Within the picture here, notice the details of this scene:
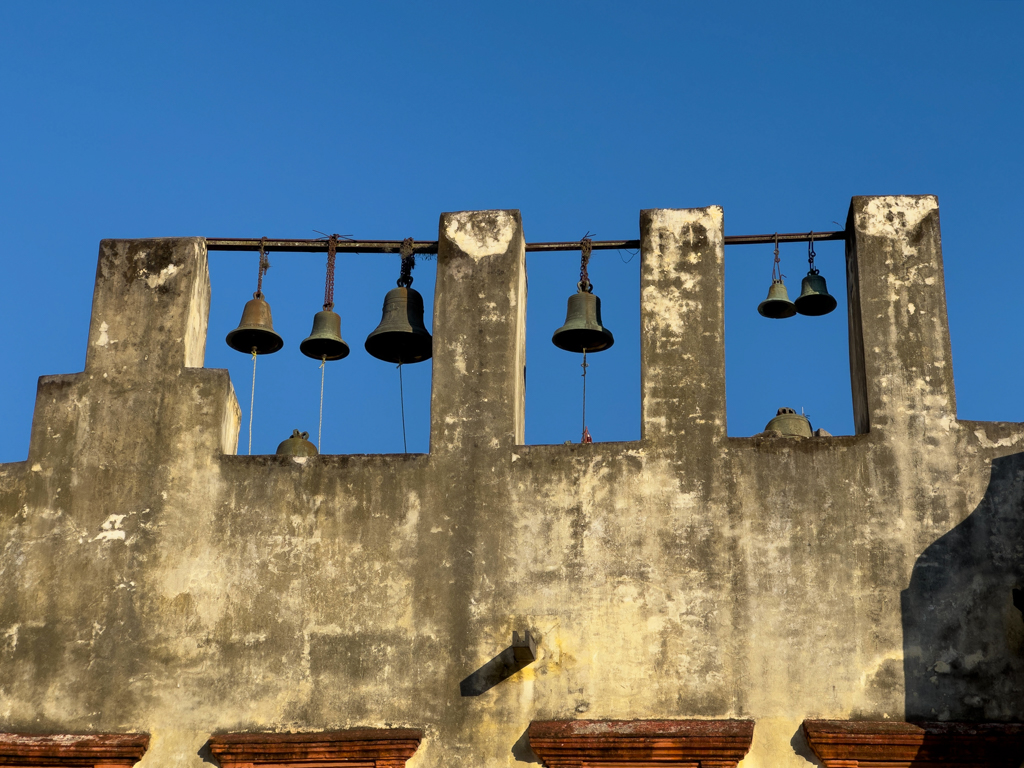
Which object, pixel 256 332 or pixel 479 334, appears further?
pixel 256 332

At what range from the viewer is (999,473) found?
11.2m

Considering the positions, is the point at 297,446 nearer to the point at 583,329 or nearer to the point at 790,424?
the point at 583,329

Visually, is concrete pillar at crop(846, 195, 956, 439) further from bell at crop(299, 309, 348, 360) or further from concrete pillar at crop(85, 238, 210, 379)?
concrete pillar at crop(85, 238, 210, 379)

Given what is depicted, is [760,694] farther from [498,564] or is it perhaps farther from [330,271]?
[330,271]

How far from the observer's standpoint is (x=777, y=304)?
1298 centimetres

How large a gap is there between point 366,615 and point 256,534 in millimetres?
1116

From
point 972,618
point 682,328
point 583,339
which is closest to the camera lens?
point 972,618

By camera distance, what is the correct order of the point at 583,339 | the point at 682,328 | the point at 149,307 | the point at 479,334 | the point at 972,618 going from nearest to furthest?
the point at 972,618 < the point at 682,328 < the point at 479,334 < the point at 149,307 < the point at 583,339

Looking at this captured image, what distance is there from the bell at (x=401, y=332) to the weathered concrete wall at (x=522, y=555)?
1.81 ft

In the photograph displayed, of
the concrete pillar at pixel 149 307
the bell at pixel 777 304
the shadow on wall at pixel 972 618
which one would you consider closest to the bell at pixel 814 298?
the bell at pixel 777 304

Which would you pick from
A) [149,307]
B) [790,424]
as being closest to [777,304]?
[790,424]

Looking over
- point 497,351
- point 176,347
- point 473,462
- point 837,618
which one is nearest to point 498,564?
point 473,462

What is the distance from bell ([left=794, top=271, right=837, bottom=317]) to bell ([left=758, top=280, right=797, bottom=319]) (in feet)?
0.30

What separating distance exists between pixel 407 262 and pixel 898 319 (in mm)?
4197
